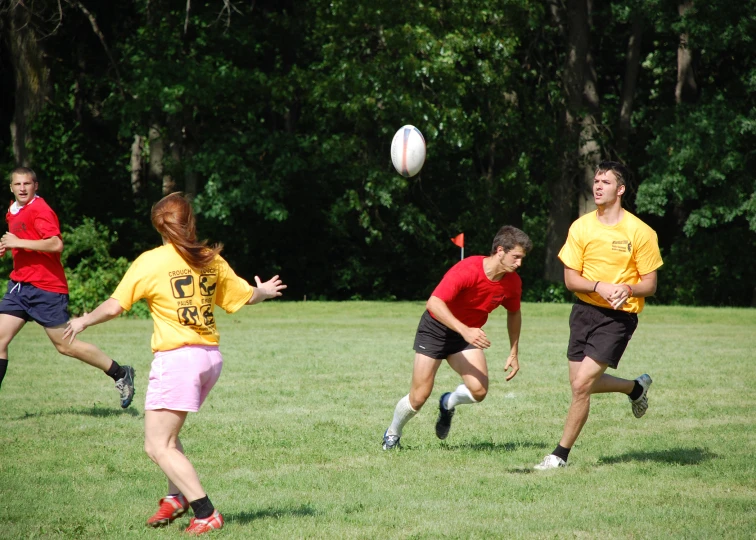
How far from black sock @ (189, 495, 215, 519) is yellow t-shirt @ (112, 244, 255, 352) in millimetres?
823

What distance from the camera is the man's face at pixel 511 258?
662cm

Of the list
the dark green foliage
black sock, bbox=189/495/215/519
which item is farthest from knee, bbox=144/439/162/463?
the dark green foliage

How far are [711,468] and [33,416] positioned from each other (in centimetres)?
616

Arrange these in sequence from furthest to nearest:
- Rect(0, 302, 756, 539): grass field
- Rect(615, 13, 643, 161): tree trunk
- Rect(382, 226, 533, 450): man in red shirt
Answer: Rect(615, 13, 643, 161): tree trunk < Rect(382, 226, 533, 450): man in red shirt < Rect(0, 302, 756, 539): grass field

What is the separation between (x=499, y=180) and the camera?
29484mm

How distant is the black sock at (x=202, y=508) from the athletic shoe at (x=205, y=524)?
21 millimetres

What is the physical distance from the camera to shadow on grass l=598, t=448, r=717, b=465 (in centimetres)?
686

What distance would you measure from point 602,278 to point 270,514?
113 inches

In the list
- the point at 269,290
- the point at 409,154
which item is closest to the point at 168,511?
the point at 269,290

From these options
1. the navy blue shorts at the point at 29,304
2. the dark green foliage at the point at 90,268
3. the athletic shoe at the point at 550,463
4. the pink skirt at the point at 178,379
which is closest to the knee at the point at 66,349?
the navy blue shorts at the point at 29,304

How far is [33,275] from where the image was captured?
8.30 meters

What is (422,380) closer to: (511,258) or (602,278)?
(511,258)

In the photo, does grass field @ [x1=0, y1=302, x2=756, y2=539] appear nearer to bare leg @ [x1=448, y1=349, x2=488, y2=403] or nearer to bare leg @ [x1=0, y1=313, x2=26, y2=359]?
bare leg @ [x1=448, y1=349, x2=488, y2=403]

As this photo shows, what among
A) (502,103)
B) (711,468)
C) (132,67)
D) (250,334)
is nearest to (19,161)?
(132,67)
